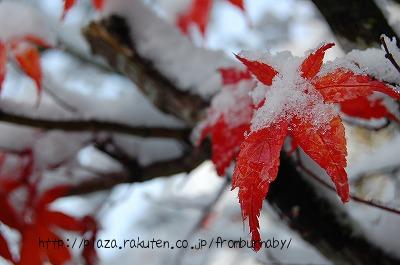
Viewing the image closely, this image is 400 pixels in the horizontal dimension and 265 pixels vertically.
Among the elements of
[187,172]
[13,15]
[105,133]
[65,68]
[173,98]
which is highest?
[13,15]

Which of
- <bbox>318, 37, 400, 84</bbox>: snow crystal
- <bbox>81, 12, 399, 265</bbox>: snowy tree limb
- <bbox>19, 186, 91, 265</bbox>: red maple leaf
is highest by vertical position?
<bbox>318, 37, 400, 84</bbox>: snow crystal

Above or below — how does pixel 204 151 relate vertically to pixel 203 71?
below

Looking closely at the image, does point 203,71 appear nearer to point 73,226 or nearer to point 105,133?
point 105,133

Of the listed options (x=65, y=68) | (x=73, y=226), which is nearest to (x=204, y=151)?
(x=73, y=226)

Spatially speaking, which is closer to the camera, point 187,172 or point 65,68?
point 187,172

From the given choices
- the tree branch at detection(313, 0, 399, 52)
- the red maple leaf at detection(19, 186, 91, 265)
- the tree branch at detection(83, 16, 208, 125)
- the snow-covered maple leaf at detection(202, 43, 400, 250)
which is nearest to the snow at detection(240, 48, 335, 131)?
the snow-covered maple leaf at detection(202, 43, 400, 250)

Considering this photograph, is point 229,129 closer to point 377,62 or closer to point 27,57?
point 377,62

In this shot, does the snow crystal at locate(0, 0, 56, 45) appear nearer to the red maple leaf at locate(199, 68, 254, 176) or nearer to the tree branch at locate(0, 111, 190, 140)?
the tree branch at locate(0, 111, 190, 140)

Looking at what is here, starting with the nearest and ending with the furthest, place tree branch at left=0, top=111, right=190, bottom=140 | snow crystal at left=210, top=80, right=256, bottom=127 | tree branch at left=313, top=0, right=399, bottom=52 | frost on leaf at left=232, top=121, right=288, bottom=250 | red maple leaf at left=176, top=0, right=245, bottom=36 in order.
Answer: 1. frost on leaf at left=232, top=121, right=288, bottom=250
2. tree branch at left=313, top=0, right=399, bottom=52
3. snow crystal at left=210, top=80, right=256, bottom=127
4. tree branch at left=0, top=111, right=190, bottom=140
5. red maple leaf at left=176, top=0, right=245, bottom=36
